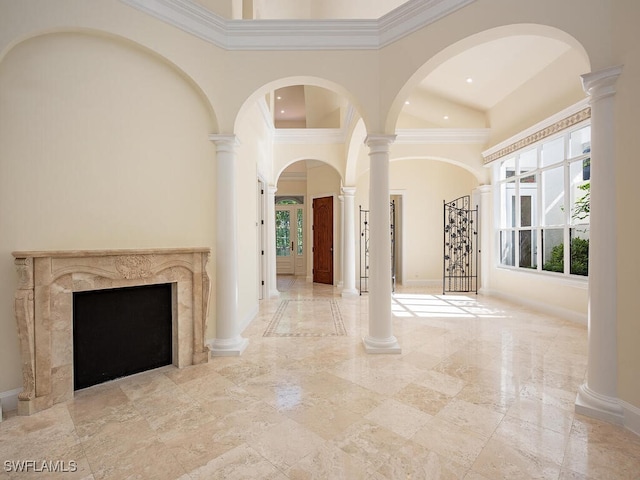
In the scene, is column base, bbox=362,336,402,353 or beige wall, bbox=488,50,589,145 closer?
column base, bbox=362,336,402,353

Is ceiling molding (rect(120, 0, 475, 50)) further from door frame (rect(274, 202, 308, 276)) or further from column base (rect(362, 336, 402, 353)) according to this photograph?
door frame (rect(274, 202, 308, 276))

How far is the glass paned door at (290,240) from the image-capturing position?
10.2 m

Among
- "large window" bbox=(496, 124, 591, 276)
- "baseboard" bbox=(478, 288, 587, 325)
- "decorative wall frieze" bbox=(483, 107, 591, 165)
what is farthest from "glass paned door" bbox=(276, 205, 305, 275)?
"large window" bbox=(496, 124, 591, 276)

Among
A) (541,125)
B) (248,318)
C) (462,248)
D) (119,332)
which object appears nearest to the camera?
(119,332)

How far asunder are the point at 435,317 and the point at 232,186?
364 centimetres

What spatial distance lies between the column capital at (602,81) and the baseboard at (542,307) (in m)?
3.53

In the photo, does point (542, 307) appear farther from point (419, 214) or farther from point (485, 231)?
point (419, 214)

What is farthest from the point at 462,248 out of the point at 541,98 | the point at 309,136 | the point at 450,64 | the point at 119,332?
the point at 119,332

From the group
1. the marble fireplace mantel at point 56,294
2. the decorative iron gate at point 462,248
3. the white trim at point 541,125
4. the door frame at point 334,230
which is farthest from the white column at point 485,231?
the marble fireplace mantel at point 56,294

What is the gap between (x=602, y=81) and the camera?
2.04 m

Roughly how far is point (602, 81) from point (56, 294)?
422cm

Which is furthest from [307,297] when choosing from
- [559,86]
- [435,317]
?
[559,86]

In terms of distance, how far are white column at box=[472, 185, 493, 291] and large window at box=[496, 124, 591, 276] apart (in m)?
0.22

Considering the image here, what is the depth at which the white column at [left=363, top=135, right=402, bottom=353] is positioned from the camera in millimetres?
3277
